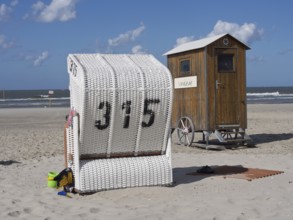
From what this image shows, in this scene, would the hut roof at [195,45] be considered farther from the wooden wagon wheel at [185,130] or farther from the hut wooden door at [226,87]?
the wooden wagon wheel at [185,130]

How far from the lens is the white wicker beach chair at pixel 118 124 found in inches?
297

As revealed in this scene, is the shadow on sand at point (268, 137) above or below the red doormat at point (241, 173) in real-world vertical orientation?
below

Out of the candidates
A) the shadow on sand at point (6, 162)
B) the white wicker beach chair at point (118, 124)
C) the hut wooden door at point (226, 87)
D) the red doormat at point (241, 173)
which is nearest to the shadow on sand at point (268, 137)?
the hut wooden door at point (226, 87)

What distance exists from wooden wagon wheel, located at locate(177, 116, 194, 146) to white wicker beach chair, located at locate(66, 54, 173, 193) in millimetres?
6202

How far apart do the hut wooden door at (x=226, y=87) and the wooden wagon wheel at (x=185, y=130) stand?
0.93 meters

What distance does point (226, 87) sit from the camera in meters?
13.8

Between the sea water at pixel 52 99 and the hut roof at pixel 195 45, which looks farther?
the sea water at pixel 52 99

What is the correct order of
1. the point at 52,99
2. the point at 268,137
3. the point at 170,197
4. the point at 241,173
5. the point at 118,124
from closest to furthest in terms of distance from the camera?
the point at 170,197
the point at 118,124
the point at 241,173
the point at 268,137
the point at 52,99

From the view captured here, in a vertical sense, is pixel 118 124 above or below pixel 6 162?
above

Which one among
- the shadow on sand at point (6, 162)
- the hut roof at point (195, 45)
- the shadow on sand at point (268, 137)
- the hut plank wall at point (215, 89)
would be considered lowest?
the shadow on sand at point (268, 137)

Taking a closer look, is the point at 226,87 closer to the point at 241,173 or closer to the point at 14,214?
the point at 241,173

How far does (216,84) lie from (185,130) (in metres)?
1.67

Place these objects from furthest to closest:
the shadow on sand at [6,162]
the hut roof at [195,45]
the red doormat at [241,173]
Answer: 1. the hut roof at [195,45]
2. the shadow on sand at [6,162]
3. the red doormat at [241,173]

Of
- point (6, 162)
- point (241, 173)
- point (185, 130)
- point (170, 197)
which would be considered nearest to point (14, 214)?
point (170, 197)
